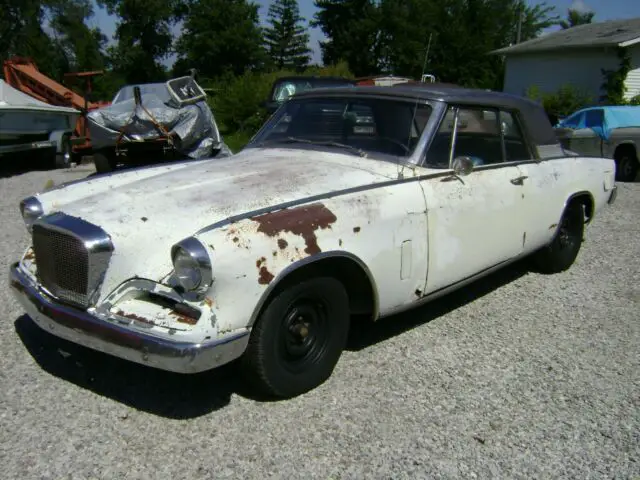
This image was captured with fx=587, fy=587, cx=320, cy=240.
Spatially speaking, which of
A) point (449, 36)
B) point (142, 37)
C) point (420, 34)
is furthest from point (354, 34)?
point (142, 37)

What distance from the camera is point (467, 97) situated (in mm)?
4191

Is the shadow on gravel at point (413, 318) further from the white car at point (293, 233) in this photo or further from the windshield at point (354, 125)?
the windshield at point (354, 125)

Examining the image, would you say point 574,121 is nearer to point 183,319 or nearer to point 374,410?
point 374,410

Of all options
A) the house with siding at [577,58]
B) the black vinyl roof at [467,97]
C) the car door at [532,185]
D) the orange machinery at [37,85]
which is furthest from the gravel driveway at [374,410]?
the house with siding at [577,58]

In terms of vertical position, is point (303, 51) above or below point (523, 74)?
above

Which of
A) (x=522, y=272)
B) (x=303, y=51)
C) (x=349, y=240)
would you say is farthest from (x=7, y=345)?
(x=303, y=51)

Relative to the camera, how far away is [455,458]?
8.91 feet

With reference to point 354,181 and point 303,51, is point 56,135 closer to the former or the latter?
point 354,181

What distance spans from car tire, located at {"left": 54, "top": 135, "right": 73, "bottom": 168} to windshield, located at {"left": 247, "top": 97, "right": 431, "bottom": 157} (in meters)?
9.16

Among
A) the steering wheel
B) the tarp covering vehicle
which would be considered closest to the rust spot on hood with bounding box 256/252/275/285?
the steering wheel

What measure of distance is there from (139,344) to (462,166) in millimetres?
2307

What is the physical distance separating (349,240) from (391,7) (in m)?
46.2

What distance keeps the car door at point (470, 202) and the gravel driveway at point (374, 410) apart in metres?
0.53

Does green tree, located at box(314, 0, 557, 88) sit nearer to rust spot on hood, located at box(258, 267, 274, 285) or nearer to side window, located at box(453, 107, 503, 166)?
side window, located at box(453, 107, 503, 166)
